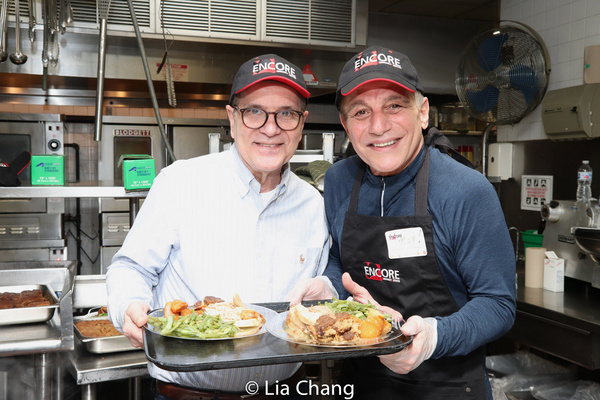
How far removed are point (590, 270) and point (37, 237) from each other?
4301 mm

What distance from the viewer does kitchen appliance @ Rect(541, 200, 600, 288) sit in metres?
3.21

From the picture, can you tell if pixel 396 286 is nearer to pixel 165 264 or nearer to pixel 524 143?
pixel 165 264

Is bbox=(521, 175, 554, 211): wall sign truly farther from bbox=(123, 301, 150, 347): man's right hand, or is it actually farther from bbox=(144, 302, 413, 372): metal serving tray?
bbox=(123, 301, 150, 347): man's right hand

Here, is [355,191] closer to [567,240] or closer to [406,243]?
[406,243]

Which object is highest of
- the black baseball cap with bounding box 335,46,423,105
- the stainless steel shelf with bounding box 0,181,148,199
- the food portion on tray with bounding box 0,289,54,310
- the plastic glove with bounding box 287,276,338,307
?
the black baseball cap with bounding box 335,46,423,105

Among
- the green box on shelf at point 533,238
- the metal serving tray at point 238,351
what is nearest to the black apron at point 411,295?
the metal serving tray at point 238,351

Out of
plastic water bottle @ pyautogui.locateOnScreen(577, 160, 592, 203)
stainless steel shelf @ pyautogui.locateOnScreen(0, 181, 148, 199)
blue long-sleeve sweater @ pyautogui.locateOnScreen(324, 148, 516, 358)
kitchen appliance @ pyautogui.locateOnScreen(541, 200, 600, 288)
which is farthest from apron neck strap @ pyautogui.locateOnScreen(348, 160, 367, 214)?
plastic water bottle @ pyautogui.locateOnScreen(577, 160, 592, 203)

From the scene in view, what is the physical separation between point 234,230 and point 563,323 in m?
1.91

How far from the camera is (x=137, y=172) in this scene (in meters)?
2.53

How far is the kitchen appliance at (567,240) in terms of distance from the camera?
126 inches

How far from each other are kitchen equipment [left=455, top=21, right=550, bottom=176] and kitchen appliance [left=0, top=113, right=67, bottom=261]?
3571mm

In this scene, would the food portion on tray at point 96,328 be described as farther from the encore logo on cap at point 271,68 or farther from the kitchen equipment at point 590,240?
the kitchen equipment at point 590,240

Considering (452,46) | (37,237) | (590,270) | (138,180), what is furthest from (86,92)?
(590,270)

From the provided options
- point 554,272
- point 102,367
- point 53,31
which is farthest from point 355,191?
point 53,31
